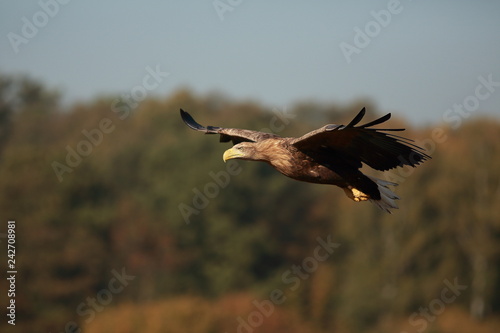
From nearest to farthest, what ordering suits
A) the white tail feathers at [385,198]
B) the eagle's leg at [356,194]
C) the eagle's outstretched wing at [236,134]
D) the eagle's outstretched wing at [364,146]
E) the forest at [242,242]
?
the eagle's outstretched wing at [364,146]
the eagle's leg at [356,194]
the white tail feathers at [385,198]
the eagle's outstretched wing at [236,134]
the forest at [242,242]

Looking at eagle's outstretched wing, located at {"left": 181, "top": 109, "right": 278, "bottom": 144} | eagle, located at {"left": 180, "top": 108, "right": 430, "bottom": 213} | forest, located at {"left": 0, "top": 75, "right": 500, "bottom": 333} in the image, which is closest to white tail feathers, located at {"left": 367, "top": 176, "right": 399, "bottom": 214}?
eagle, located at {"left": 180, "top": 108, "right": 430, "bottom": 213}

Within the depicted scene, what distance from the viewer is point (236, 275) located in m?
40.7

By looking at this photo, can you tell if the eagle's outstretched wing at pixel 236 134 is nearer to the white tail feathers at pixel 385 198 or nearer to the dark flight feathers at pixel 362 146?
the dark flight feathers at pixel 362 146

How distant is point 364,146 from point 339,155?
335mm

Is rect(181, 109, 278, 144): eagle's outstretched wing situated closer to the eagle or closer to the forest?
the eagle

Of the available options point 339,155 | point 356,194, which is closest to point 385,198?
point 356,194

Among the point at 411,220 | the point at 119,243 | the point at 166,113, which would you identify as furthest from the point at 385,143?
the point at 166,113

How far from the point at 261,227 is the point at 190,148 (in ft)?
17.3

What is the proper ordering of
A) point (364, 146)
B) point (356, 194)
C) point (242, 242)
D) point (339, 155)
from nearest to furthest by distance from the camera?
point (364, 146)
point (339, 155)
point (356, 194)
point (242, 242)

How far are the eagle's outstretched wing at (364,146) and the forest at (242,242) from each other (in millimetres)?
21147

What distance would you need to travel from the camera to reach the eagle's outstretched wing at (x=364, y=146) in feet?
28.0

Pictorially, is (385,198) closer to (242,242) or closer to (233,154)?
(233,154)

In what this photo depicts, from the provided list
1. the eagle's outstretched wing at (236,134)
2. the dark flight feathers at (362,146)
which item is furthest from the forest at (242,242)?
the dark flight feathers at (362,146)

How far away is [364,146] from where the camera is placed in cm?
884
